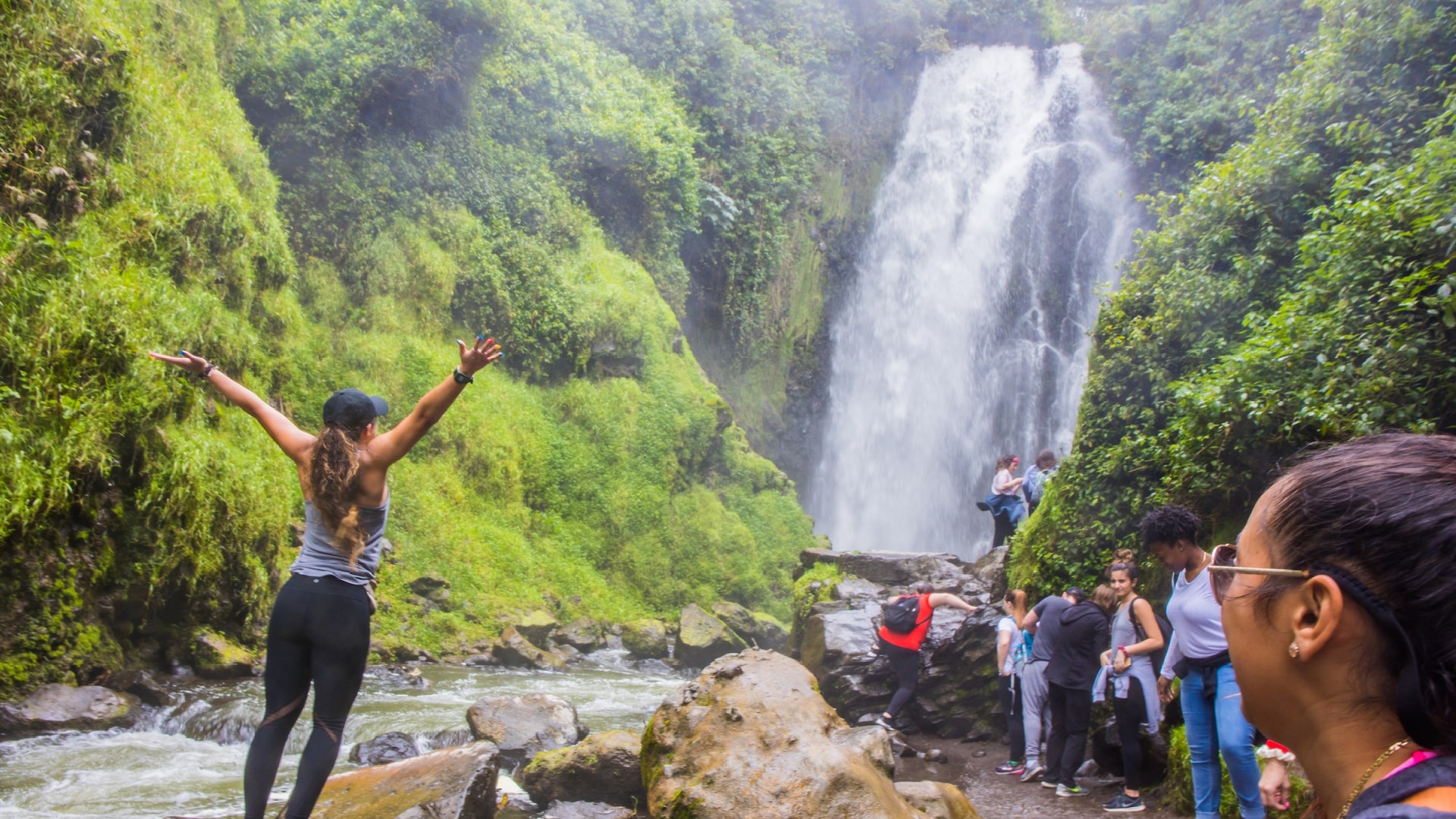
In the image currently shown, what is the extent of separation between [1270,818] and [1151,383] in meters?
4.57

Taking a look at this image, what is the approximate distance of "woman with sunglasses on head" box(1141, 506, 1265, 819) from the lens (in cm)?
420

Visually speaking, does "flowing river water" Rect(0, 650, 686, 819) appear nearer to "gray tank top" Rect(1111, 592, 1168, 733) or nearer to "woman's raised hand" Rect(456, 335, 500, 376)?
"woman's raised hand" Rect(456, 335, 500, 376)

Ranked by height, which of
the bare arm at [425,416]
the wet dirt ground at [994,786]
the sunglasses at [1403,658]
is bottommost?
the wet dirt ground at [994,786]

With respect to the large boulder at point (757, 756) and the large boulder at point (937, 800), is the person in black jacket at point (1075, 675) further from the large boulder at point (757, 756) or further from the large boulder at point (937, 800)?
the large boulder at point (757, 756)

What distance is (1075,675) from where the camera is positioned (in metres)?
6.44

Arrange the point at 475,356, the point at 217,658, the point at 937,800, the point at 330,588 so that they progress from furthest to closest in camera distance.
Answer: the point at 217,658 → the point at 937,800 → the point at 475,356 → the point at 330,588

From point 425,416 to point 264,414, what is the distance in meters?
0.81

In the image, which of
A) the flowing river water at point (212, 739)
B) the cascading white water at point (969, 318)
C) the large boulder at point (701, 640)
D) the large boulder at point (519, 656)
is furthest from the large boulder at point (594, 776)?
the cascading white water at point (969, 318)

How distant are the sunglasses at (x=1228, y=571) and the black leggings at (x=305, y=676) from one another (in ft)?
9.93

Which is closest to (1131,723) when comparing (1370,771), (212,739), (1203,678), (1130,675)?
(1130,675)

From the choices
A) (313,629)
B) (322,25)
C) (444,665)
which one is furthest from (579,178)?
(313,629)

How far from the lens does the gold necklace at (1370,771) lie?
3.72 ft

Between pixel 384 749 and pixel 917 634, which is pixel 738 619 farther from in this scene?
pixel 384 749

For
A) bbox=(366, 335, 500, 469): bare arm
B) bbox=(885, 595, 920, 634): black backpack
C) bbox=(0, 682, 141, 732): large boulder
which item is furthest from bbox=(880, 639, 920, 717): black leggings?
bbox=(0, 682, 141, 732): large boulder
